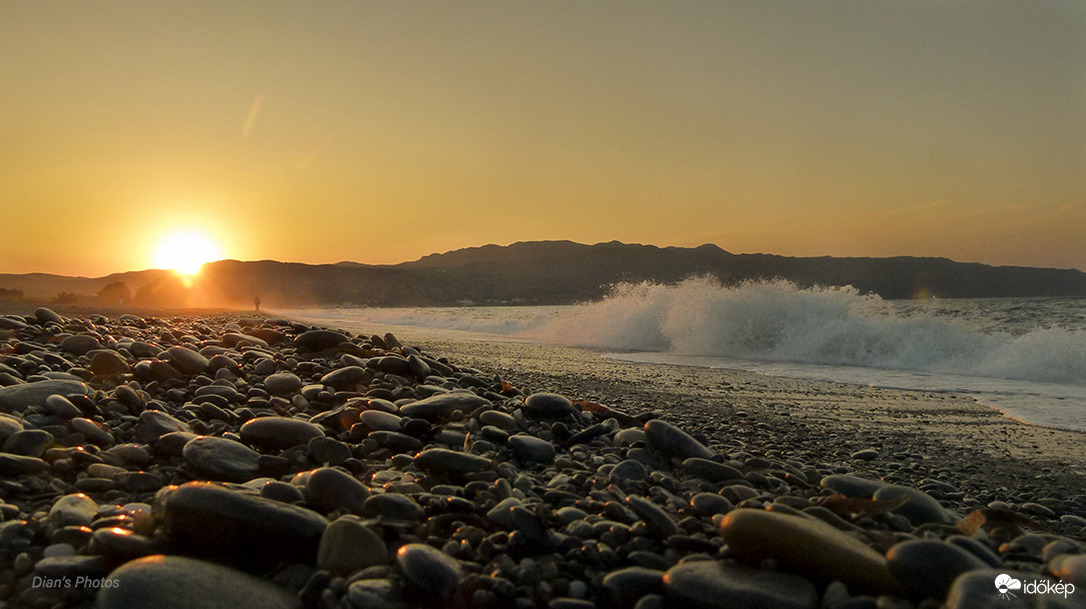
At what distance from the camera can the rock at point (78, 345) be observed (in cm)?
498

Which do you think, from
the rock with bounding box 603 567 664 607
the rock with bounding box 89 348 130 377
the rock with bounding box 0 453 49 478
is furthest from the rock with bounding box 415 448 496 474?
the rock with bounding box 89 348 130 377

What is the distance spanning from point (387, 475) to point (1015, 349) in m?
11.3

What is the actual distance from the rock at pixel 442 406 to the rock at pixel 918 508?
6.96ft

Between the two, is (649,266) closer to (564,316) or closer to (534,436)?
(564,316)

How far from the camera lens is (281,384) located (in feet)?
13.9

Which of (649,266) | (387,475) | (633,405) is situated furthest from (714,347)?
(649,266)

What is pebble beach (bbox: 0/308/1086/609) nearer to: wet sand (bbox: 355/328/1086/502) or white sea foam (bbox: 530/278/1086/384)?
wet sand (bbox: 355/328/1086/502)

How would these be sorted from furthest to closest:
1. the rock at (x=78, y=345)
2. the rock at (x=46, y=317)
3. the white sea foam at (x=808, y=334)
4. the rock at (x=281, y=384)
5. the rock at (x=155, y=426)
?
the white sea foam at (x=808, y=334)
the rock at (x=46, y=317)
the rock at (x=78, y=345)
the rock at (x=281, y=384)
the rock at (x=155, y=426)

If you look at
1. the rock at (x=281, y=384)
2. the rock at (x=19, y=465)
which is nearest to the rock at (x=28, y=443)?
the rock at (x=19, y=465)

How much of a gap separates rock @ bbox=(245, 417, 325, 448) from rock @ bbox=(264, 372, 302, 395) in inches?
46.5

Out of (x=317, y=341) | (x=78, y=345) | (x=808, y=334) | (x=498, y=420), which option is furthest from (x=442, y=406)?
(x=808, y=334)

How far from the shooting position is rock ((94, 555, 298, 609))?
170 cm

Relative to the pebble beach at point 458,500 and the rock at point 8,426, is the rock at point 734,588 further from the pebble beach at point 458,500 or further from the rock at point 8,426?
the rock at point 8,426

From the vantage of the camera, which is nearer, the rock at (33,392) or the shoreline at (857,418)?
the rock at (33,392)
